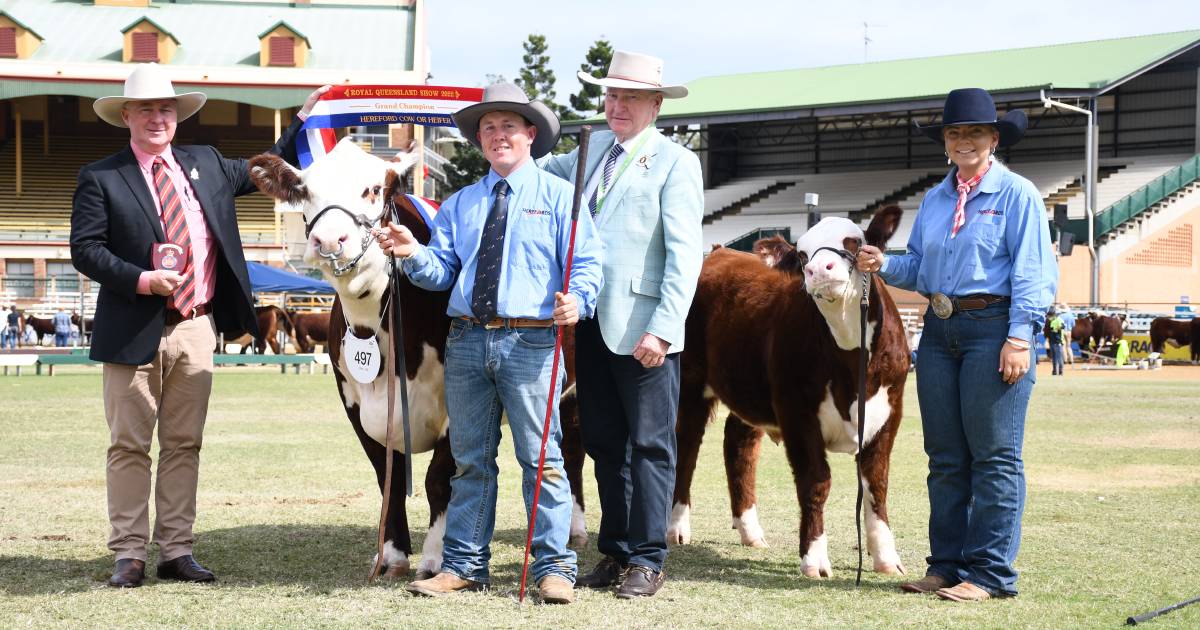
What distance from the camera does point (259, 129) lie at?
48344 millimetres

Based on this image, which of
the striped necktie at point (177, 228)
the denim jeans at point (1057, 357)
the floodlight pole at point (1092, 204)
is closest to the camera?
the striped necktie at point (177, 228)

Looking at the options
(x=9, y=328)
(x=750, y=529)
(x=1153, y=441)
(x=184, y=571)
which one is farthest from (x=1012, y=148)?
(x=184, y=571)

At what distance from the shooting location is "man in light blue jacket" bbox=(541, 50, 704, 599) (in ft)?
17.9

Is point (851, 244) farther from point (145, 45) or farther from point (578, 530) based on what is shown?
point (145, 45)

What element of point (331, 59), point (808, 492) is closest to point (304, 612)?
point (808, 492)

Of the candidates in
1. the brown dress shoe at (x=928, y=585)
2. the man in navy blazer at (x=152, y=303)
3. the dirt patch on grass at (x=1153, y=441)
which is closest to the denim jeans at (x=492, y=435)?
the man in navy blazer at (x=152, y=303)

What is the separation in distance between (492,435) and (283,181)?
1.51 meters

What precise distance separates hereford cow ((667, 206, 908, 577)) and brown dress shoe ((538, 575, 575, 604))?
1495mm

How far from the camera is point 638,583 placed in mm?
5430

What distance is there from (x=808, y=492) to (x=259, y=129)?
148 ft

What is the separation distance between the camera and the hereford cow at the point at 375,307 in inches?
216

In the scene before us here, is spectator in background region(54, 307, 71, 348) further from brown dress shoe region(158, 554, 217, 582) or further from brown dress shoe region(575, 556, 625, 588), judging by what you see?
brown dress shoe region(575, 556, 625, 588)

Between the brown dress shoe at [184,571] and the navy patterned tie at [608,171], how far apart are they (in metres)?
2.52

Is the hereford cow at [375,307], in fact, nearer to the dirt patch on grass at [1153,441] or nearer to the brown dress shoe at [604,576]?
the brown dress shoe at [604,576]
